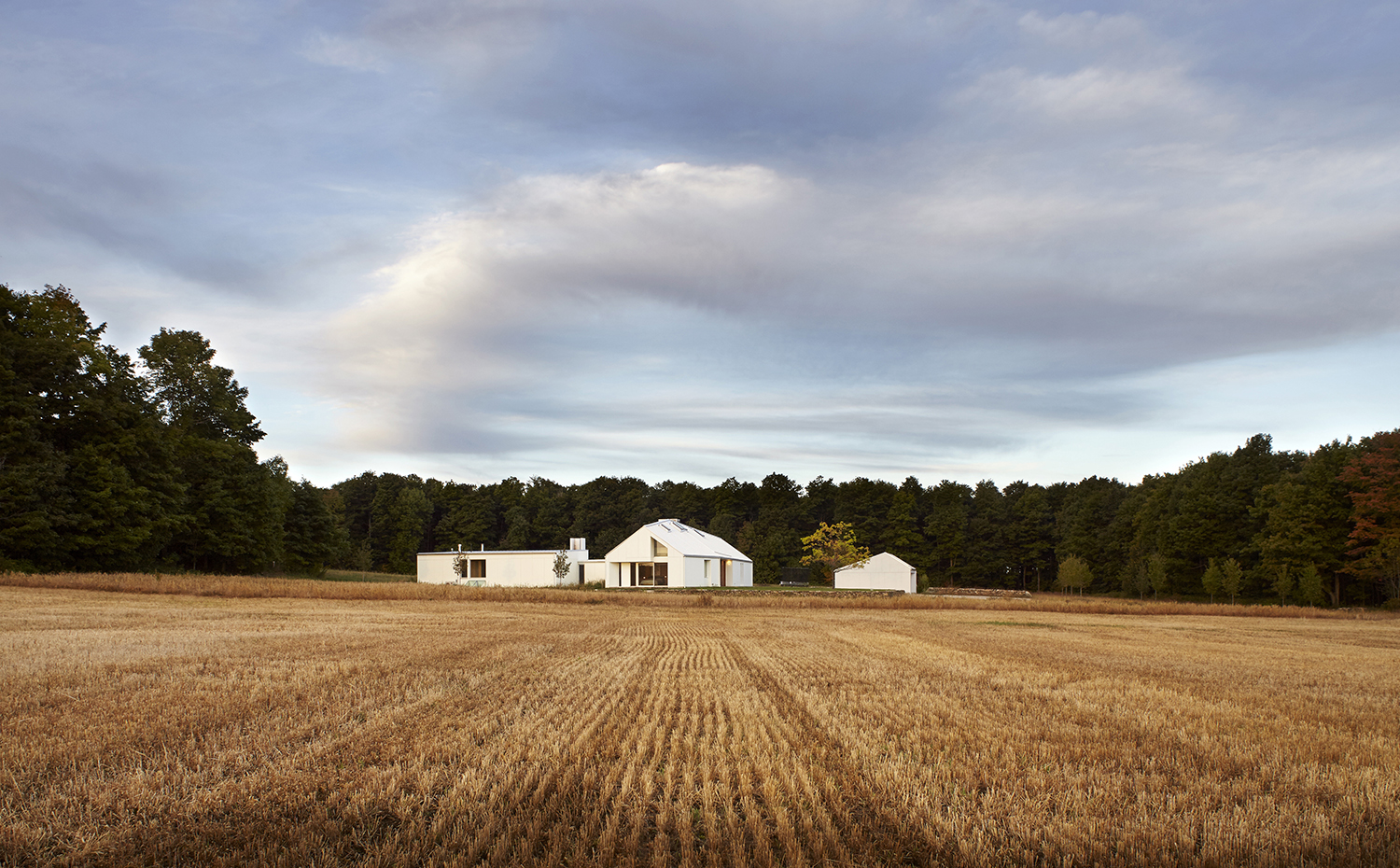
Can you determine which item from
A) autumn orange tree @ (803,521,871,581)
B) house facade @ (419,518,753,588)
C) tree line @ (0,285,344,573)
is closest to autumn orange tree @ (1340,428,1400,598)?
autumn orange tree @ (803,521,871,581)

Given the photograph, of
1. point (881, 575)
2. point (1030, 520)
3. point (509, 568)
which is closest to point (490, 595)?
point (509, 568)

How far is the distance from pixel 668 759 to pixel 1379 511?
214ft

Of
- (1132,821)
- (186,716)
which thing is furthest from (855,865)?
(186,716)

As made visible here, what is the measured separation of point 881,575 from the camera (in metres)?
71.4

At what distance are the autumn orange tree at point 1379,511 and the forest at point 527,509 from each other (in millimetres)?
161

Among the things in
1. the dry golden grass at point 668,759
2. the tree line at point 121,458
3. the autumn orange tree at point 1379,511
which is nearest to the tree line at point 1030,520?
the autumn orange tree at point 1379,511

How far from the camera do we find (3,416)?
127ft

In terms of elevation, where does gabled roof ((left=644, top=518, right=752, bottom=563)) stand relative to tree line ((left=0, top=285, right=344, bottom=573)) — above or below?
below

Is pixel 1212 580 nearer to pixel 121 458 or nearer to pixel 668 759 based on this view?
pixel 668 759

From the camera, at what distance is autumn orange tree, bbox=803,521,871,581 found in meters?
66.9

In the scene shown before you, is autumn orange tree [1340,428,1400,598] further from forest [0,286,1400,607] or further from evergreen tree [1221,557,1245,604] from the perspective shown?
evergreen tree [1221,557,1245,604]

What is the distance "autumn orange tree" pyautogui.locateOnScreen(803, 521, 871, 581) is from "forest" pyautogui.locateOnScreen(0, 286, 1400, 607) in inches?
382

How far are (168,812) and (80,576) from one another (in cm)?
3329

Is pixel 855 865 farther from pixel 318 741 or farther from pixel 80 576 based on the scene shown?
pixel 80 576
